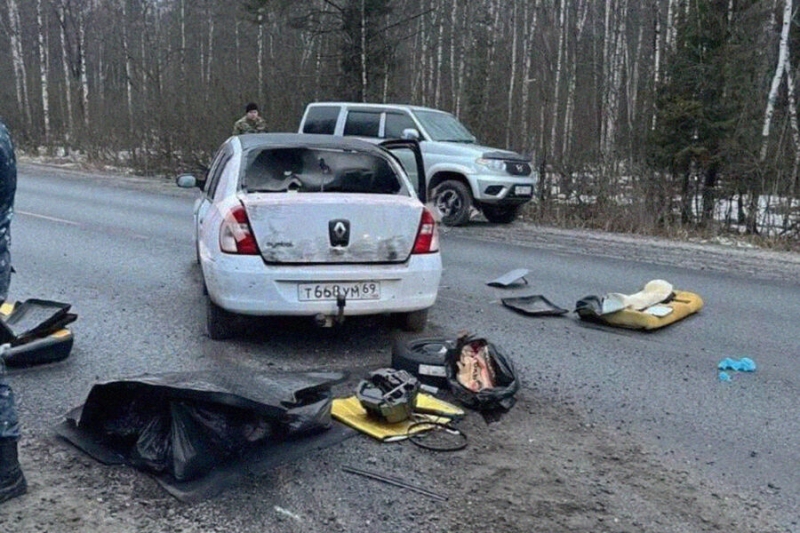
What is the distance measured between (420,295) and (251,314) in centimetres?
128

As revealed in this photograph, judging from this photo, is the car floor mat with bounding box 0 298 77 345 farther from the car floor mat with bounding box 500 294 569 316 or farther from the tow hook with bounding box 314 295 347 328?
the car floor mat with bounding box 500 294 569 316

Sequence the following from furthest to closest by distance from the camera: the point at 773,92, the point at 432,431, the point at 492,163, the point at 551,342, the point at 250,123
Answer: the point at 250,123 < the point at 773,92 < the point at 492,163 < the point at 551,342 < the point at 432,431

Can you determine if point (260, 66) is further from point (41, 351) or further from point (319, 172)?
point (41, 351)

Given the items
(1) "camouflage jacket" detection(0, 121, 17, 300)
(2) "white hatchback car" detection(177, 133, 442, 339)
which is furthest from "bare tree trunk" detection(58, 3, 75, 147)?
(1) "camouflage jacket" detection(0, 121, 17, 300)

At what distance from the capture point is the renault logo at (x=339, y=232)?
232 inches

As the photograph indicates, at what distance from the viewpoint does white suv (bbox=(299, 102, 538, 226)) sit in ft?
47.0

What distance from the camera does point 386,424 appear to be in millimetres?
4598

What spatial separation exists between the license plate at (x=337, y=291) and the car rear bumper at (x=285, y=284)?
0.02 metres

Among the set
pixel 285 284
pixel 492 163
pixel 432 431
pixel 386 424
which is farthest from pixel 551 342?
pixel 492 163

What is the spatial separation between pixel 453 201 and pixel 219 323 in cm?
884

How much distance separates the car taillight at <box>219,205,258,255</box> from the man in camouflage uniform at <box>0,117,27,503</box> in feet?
7.13

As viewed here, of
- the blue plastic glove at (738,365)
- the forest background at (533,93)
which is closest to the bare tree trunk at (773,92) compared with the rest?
the forest background at (533,93)

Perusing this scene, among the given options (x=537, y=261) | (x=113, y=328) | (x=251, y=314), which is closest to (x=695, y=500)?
(x=251, y=314)

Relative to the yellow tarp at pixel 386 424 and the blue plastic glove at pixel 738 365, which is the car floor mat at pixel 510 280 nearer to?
the blue plastic glove at pixel 738 365
